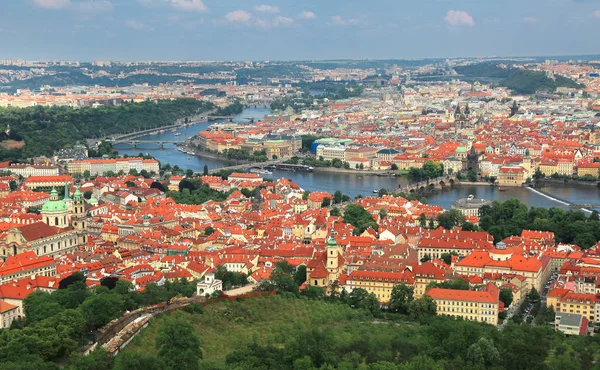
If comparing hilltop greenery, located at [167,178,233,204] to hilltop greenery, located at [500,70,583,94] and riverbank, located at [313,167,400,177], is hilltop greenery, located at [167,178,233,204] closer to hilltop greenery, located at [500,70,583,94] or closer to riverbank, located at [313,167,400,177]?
riverbank, located at [313,167,400,177]

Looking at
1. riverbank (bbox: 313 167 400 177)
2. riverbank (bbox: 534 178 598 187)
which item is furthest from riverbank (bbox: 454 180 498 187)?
riverbank (bbox: 313 167 400 177)

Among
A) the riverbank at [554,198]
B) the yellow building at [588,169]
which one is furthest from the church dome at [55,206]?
the yellow building at [588,169]

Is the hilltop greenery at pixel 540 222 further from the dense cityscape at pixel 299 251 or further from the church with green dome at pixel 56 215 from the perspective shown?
the church with green dome at pixel 56 215

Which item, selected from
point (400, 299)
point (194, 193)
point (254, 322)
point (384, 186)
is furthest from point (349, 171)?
point (254, 322)

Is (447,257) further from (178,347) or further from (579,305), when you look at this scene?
(178,347)

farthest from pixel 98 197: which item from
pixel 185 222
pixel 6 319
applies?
pixel 6 319

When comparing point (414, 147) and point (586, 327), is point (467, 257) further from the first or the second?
point (414, 147)
